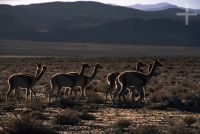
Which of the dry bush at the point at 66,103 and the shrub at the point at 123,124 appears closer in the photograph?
the shrub at the point at 123,124

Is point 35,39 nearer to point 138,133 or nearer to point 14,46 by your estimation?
point 14,46

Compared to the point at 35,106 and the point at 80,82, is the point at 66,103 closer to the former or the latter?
the point at 35,106

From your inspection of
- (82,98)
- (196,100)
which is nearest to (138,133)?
(196,100)

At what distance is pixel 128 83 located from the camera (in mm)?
21875

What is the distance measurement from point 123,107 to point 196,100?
3044mm

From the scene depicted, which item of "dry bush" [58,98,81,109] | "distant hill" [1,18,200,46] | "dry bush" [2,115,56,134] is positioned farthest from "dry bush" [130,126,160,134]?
"distant hill" [1,18,200,46]

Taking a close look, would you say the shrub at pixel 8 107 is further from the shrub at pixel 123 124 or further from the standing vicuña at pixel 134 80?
the shrub at pixel 123 124

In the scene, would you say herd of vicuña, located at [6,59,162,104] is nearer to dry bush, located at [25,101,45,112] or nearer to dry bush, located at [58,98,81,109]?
dry bush, located at [58,98,81,109]

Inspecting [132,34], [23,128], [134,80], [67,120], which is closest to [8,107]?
[67,120]

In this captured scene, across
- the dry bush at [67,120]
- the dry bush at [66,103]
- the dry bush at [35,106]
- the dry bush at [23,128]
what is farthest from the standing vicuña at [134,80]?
the dry bush at [23,128]

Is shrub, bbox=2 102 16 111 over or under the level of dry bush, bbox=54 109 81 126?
over

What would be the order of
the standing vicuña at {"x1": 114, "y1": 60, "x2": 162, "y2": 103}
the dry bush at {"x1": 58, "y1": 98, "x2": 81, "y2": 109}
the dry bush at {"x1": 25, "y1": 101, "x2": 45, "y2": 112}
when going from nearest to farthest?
the dry bush at {"x1": 25, "y1": 101, "x2": 45, "y2": 112} → the dry bush at {"x1": 58, "y1": 98, "x2": 81, "y2": 109} → the standing vicuña at {"x1": 114, "y1": 60, "x2": 162, "y2": 103}

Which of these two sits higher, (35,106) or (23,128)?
(35,106)

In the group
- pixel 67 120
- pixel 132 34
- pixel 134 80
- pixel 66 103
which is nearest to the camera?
pixel 67 120
